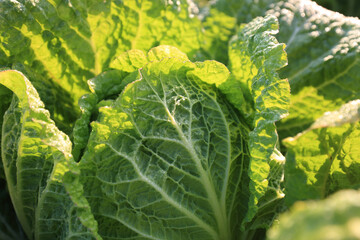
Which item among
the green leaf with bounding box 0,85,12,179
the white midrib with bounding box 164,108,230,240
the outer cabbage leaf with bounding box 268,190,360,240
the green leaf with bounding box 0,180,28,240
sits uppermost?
the green leaf with bounding box 0,85,12,179

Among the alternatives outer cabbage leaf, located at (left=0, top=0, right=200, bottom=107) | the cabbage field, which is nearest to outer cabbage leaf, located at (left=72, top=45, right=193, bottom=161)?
the cabbage field

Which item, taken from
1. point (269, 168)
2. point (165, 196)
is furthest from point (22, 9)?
point (269, 168)

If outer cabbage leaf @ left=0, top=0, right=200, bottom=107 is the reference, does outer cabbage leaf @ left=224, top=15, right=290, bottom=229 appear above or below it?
below

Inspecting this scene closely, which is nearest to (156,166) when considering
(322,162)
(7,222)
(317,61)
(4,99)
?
(322,162)

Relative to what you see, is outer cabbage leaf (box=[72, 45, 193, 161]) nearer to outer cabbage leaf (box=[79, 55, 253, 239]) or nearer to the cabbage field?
the cabbage field

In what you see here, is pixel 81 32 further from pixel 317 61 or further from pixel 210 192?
pixel 317 61

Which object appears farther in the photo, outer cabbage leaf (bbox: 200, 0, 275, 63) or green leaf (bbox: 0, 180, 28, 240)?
outer cabbage leaf (bbox: 200, 0, 275, 63)
